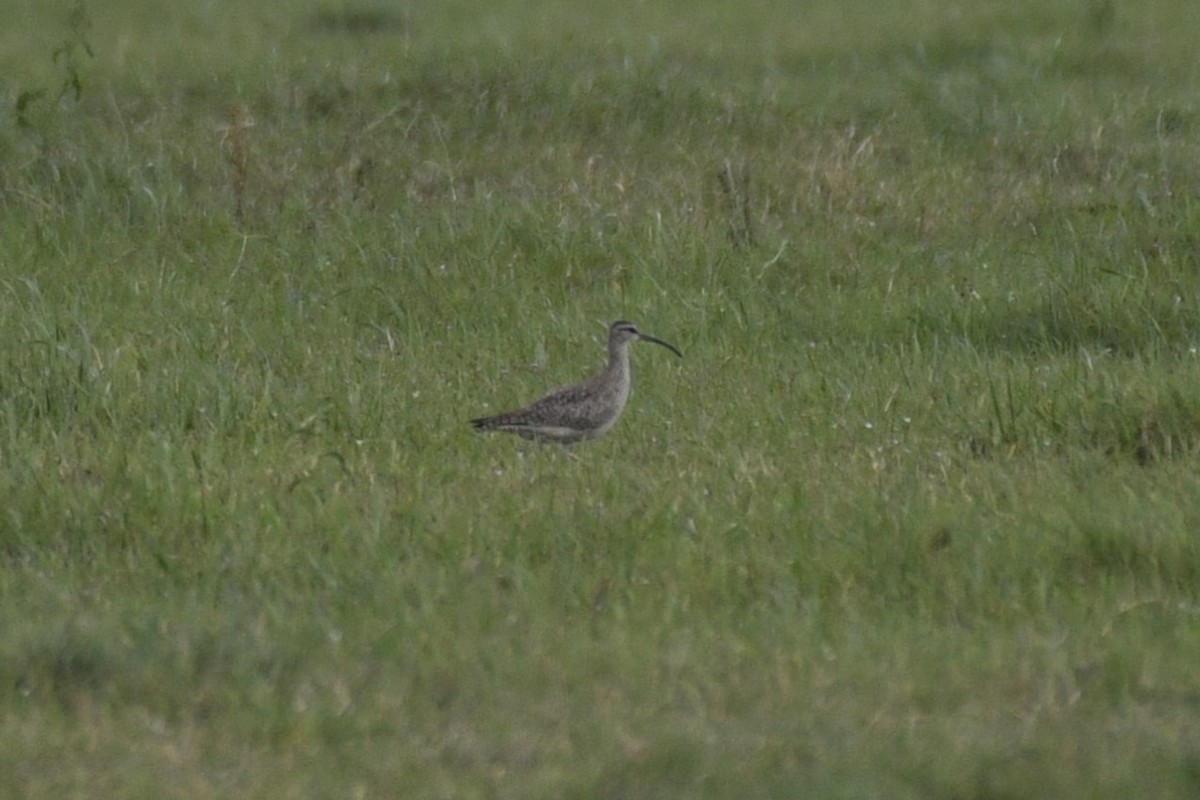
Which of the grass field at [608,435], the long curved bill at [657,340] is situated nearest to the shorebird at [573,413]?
the grass field at [608,435]

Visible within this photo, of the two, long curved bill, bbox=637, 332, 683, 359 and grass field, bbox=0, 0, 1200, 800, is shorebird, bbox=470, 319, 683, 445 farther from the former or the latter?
long curved bill, bbox=637, 332, 683, 359

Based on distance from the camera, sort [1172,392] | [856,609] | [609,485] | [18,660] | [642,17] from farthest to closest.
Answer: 1. [642,17]
2. [1172,392]
3. [609,485]
4. [856,609]
5. [18,660]

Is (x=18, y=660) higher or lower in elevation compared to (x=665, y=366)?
higher

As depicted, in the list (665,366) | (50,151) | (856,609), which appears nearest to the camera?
(856,609)

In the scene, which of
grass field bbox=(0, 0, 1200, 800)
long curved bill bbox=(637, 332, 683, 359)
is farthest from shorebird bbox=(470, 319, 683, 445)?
long curved bill bbox=(637, 332, 683, 359)

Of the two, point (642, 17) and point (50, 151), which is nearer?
point (50, 151)

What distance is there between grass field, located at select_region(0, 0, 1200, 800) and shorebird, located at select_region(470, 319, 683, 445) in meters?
0.09

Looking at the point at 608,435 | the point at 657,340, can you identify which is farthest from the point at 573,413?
the point at 657,340

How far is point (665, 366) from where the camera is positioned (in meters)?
9.35

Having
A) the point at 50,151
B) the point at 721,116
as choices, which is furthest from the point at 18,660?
the point at 721,116

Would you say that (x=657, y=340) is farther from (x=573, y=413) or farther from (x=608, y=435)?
(x=573, y=413)

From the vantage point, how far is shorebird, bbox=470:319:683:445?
813 centimetres

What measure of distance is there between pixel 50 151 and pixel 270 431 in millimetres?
4611

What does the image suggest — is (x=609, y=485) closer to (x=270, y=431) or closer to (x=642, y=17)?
(x=270, y=431)
